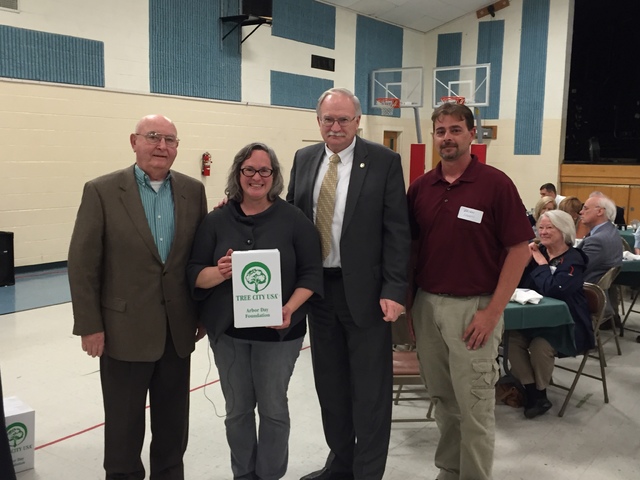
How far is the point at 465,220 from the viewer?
91.5 inches

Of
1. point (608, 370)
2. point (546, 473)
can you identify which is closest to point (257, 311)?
point (546, 473)

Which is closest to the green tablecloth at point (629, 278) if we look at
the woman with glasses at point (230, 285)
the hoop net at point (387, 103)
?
the woman with glasses at point (230, 285)

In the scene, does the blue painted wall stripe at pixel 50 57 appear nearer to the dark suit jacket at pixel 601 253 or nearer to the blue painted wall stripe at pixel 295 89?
the blue painted wall stripe at pixel 295 89

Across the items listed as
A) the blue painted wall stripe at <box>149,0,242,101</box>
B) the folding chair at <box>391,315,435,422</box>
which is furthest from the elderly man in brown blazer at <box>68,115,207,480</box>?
the blue painted wall stripe at <box>149,0,242,101</box>

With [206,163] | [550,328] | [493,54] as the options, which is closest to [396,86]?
[493,54]

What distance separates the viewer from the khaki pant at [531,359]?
11.5ft

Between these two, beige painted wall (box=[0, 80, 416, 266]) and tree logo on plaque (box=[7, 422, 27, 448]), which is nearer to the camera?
tree logo on plaque (box=[7, 422, 27, 448])

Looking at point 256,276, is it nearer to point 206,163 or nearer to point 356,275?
point 356,275

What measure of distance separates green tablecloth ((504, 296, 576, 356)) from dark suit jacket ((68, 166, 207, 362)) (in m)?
1.90

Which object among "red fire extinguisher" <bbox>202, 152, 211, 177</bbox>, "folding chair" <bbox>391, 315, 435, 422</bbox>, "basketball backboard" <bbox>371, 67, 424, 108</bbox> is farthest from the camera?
"basketball backboard" <bbox>371, 67, 424, 108</bbox>

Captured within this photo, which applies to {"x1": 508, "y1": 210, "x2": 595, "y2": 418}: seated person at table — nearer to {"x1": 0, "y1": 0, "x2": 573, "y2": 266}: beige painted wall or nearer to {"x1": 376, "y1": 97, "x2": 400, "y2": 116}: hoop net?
{"x1": 0, "y1": 0, "x2": 573, "y2": 266}: beige painted wall

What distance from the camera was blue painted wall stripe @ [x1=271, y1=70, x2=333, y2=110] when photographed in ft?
34.7

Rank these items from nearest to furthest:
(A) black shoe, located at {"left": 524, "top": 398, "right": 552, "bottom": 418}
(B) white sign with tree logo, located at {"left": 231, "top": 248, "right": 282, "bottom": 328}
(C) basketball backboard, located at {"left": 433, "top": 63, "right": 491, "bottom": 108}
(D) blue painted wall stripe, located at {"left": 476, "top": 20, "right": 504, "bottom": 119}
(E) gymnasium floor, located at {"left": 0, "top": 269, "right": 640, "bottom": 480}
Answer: (B) white sign with tree logo, located at {"left": 231, "top": 248, "right": 282, "bottom": 328}, (E) gymnasium floor, located at {"left": 0, "top": 269, "right": 640, "bottom": 480}, (A) black shoe, located at {"left": 524, "top": 398, "right": 552, "bottom": 418}, (C) basketball backboard, located at {"left": 433, "top": 63, "right": 491, "bottom": 108}, (D) blue painted wall stripe, located at {"left": 476, "top": 20, "right": 504, "bottom": 119}

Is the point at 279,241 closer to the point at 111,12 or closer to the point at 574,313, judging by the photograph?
the point at 574,313
